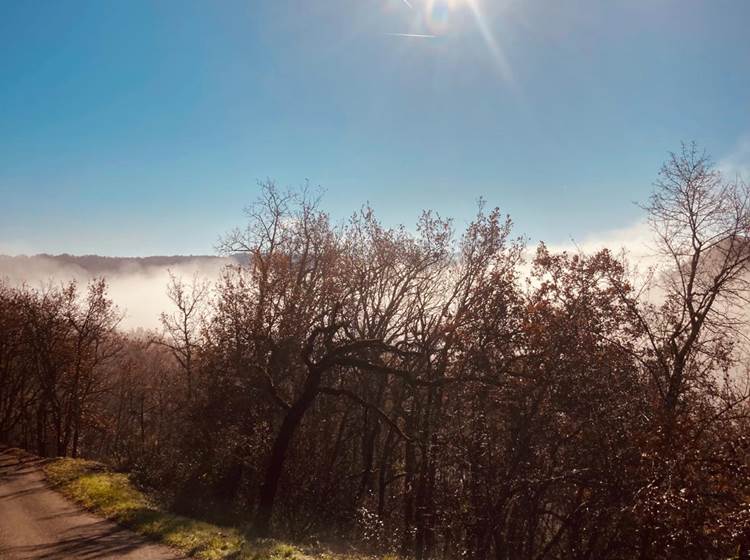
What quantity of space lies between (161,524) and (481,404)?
840 cm

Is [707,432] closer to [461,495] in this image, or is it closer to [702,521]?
[702,521]

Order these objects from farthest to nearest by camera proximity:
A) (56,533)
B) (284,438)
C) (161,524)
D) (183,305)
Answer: (183,305)
(284,438)
(161,524)
(56,533)

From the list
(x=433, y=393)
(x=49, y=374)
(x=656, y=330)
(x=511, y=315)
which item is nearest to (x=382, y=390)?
(x=433, y=393)

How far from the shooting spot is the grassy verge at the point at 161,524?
996cm

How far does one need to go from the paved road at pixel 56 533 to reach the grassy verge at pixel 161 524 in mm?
359

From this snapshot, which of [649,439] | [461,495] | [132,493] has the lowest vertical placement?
[132,493]

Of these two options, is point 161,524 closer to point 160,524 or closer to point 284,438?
point 160,524

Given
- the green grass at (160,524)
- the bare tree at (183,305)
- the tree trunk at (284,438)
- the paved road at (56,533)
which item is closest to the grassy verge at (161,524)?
the green grass at (160,524)

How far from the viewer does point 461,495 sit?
472 inches

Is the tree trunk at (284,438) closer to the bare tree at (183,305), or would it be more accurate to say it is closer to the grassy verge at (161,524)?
the grassy verge at (161,524)

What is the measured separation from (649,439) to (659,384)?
4.20 metres

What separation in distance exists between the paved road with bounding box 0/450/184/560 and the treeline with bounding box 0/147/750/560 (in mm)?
3849

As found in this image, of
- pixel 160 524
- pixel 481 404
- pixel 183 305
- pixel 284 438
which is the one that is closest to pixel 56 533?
pixel 160 524

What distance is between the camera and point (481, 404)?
12.4 m
